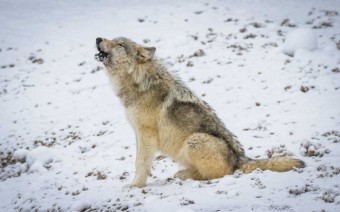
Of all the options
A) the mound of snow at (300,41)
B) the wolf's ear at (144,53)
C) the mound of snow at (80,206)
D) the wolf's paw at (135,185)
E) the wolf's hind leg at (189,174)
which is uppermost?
the wolf's ear at (144,53)

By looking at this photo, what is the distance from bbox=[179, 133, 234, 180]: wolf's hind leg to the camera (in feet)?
21.6

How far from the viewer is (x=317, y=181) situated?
5637 mm

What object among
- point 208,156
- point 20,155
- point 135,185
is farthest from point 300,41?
point 20,155

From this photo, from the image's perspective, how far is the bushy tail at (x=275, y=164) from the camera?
6.28 meters

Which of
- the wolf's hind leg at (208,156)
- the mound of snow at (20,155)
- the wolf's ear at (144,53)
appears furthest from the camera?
the mound of snow at (20,155)

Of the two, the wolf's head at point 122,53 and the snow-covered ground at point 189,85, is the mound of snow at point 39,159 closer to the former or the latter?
the snow-covered ground at point 189,85

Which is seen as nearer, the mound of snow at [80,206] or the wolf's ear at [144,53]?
the mound of snow at [80,206]

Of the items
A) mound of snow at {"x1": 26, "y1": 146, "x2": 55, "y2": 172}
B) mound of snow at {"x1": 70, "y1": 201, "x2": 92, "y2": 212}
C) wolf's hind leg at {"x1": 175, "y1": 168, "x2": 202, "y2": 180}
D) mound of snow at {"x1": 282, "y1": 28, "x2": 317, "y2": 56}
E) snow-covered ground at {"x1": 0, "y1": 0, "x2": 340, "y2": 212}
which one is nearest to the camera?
snow-covered ground at {"x1": 0, "y1": 0, "x2": 340, "y2": 212}

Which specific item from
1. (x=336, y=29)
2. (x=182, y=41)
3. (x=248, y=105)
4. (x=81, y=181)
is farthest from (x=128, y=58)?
(x=336, y=29)

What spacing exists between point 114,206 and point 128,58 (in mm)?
3206

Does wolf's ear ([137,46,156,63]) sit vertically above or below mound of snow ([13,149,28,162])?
above

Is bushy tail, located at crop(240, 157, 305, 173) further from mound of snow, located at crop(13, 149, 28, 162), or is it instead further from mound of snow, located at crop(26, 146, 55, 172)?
mound of snow, located at crop(13, 149, 28, 162)

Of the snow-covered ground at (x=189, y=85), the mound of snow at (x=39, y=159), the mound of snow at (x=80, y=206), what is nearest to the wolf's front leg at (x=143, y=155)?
the snow-covered ground at (x=189, y=85)

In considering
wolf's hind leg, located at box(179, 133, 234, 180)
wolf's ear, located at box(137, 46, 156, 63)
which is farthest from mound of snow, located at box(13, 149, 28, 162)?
wolf's hind leg, located at box(179, 133, 234, 180)
